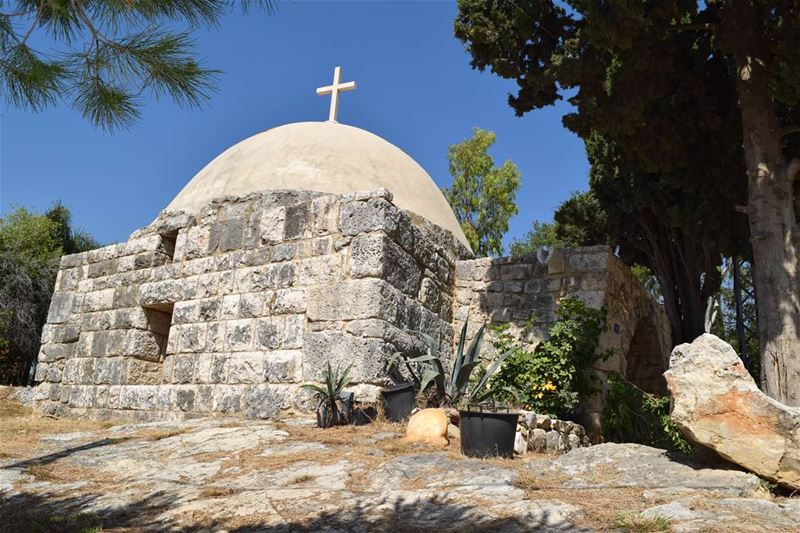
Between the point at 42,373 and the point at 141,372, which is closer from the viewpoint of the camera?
the point at 141,372

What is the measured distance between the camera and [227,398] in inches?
257

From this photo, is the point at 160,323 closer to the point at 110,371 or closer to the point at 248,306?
the point at 110,371

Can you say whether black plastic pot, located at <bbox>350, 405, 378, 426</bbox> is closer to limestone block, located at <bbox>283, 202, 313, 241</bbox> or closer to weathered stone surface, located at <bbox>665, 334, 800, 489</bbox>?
limestone block, located at <bbox>283, 202, 313, 241</bbox>

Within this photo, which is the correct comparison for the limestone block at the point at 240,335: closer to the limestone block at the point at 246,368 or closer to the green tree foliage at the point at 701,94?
the limestone block at the point at 246,368

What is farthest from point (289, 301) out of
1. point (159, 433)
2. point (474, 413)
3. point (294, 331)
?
point (474, 413)

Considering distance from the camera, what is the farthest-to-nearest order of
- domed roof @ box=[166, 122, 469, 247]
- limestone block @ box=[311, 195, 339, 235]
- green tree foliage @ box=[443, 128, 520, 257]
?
green tree foliage @ box=[443, 128, 520, 257] < domed roof @ box=[166, 122, 469, 247] < limestone block @ box=[311, 195, 339, 235]

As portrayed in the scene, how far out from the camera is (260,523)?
296 cm

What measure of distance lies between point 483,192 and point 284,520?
64.7ft

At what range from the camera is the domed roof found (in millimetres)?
7883

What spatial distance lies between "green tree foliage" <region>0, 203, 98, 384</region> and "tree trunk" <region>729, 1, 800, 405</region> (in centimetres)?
1278

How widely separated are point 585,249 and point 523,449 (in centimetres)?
292

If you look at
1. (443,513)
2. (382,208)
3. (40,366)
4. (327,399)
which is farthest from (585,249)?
(40,366)

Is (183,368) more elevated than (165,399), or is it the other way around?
(183,368)

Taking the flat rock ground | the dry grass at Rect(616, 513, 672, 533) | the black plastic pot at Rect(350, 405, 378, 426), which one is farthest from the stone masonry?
the dry grass at Rect(616, 513, 672, 533)
